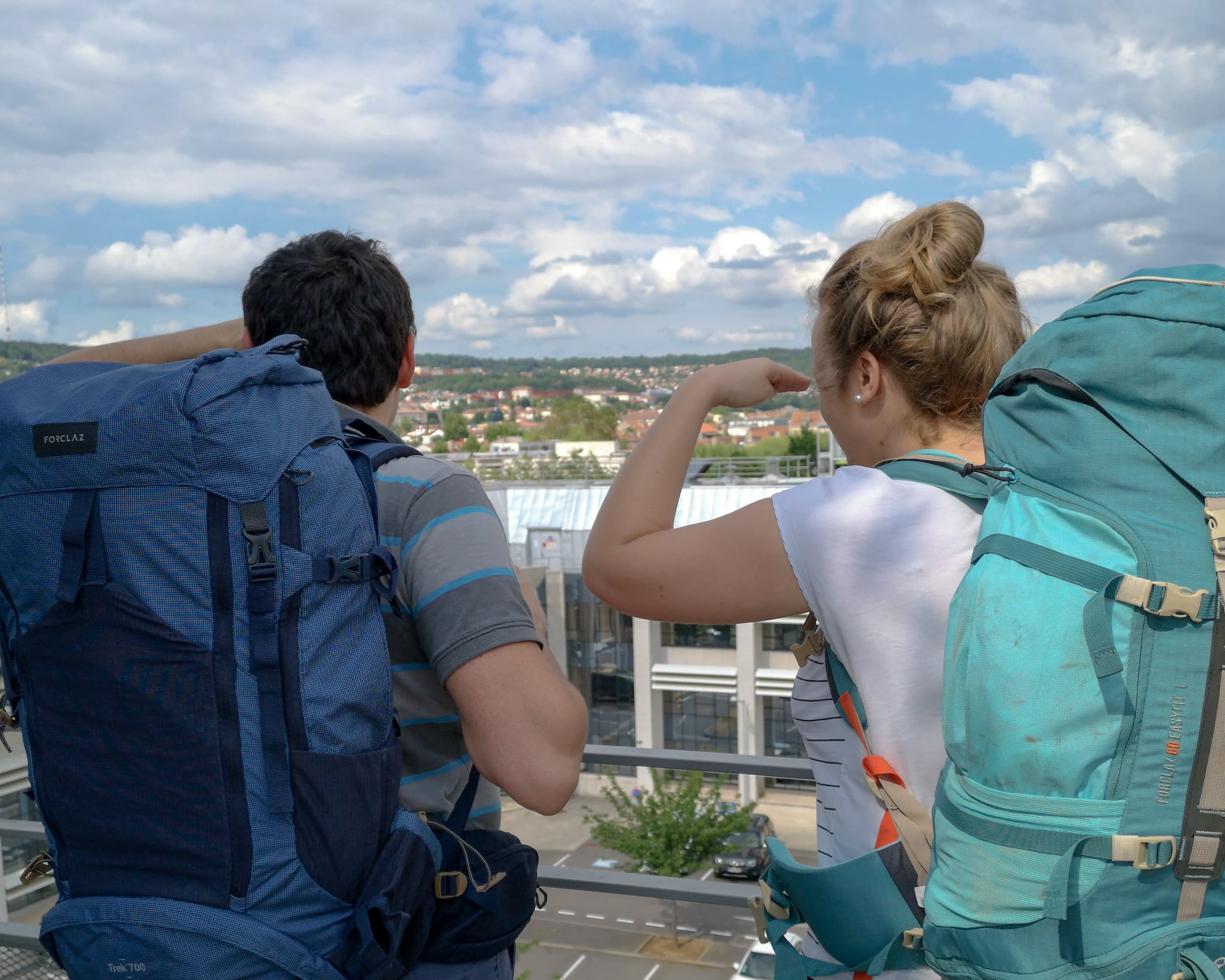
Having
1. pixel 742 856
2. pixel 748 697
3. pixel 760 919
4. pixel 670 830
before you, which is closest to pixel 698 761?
pixel 760 919

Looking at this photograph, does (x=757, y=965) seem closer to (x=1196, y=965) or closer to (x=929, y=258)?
(x=1196, y=965)

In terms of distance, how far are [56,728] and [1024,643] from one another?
0.97 meters

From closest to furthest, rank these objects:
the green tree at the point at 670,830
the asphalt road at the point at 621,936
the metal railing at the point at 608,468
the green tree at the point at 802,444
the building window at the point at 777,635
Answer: the asphalt road at the point at 621,936, the green tree at the point at 670,830, the building window at the point at 777,635, the metal railing at the point at 608,468, the green tree at the point at 802,444

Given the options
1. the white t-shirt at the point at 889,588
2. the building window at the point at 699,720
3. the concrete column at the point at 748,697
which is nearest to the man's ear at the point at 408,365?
the white t-shirt at the point at 889,588

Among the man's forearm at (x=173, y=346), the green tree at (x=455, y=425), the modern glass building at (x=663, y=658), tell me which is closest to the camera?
the man's forearm at (x=173, y=346)

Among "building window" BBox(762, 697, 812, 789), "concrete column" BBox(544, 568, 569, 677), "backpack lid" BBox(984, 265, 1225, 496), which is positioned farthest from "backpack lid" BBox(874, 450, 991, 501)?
"concrete column" BBox(544, 568, 569, 677)

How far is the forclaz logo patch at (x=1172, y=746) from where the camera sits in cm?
81

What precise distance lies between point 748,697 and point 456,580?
13831 mm

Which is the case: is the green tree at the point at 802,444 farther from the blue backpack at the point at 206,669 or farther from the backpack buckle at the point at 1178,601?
the backpack buckle at the point at 1178,601

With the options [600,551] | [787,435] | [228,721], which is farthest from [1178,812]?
[787,435]

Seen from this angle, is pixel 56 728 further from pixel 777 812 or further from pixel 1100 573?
pixel 777 812

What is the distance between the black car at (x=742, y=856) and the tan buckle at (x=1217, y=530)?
27.4 ft

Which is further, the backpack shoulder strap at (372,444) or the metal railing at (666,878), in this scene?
the metal railing at (666,878)

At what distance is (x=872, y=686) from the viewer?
1098mm
